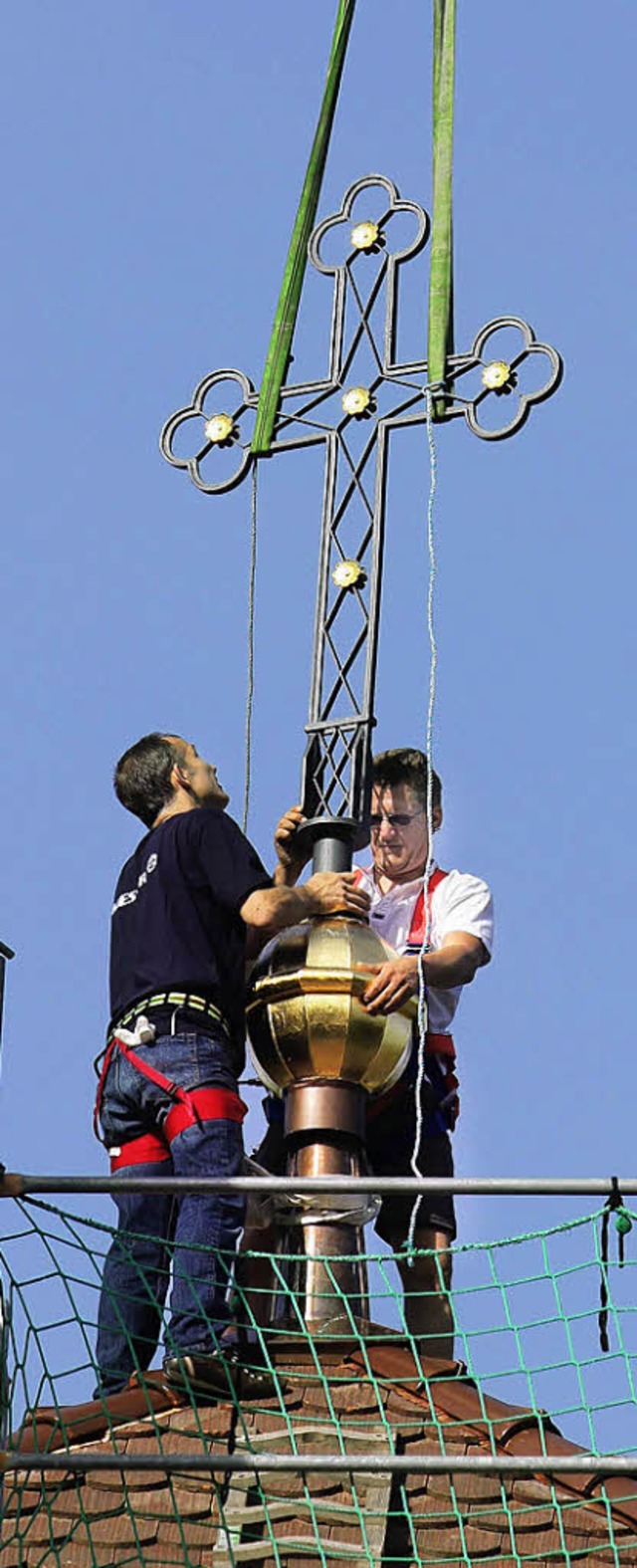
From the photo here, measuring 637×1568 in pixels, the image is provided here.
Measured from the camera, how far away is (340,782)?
10.5m

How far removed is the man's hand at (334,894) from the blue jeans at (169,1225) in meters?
0.63

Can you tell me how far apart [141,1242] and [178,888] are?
104cm

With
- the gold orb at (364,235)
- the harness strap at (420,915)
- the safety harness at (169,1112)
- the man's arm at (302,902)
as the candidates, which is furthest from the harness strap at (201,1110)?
the gold orb at (364,235)

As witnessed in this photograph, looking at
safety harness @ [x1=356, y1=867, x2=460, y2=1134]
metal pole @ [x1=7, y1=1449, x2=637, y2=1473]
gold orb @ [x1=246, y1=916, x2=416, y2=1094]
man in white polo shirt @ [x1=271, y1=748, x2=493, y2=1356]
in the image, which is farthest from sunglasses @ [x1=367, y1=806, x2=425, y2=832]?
metal pole @ [x1=7, y1=1449, x2=637, y2=1473]

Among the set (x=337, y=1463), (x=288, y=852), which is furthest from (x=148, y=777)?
(x=337, y=1463)

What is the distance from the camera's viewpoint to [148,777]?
1034cm

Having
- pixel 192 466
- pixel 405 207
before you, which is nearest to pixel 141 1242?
pixel 192 466

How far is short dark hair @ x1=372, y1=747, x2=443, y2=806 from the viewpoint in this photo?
422 inches

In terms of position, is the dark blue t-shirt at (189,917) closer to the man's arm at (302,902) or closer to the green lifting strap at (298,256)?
the man's arm at (302,902)

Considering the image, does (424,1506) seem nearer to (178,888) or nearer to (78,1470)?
(78,1470)

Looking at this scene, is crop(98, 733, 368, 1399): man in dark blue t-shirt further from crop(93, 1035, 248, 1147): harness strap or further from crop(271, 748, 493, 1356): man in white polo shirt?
crop(271, 748, 493, 1356): man in white polo shirt

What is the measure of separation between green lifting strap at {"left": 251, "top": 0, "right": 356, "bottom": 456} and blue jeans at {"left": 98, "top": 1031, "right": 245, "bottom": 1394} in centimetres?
253

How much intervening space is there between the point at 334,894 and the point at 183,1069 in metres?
0.88

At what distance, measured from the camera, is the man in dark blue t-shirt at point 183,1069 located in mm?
9047
